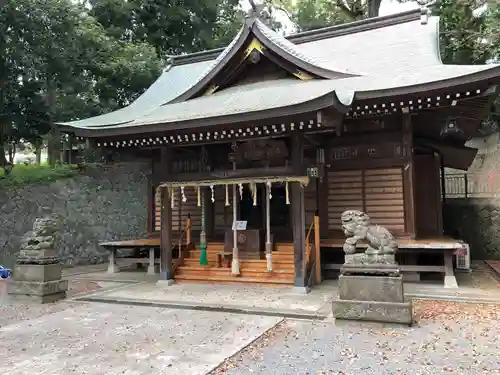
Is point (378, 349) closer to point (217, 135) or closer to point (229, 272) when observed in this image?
point (229, 272)

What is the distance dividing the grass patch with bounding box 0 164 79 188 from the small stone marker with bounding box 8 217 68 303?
6.26m

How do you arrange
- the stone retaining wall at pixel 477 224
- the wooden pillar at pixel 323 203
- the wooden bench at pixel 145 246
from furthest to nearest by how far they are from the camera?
the stone retaining wall at pixel 477 224 → the wooden bench at pixel 145 246 → the wooden pillar at pixel 323 203

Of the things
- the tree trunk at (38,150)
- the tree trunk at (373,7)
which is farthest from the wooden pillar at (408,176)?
the tree trunk at (373,7)

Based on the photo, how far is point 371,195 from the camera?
375 inches

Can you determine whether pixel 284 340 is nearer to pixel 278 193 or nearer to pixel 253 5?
pixel 278 193

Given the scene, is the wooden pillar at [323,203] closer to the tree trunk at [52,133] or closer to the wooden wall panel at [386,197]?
the wooden wall panel at [386,197]

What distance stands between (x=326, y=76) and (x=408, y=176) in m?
3.04

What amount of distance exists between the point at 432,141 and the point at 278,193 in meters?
4.13

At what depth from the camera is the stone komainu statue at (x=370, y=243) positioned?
5781 millimetres

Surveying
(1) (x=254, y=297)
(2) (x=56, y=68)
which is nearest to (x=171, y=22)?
(2) (x=56, y=68)

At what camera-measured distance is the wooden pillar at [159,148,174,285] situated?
9383 mm

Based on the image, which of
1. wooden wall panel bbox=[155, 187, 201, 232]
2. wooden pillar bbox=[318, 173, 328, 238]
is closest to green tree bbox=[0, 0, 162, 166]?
wooden wall panel bbox=[155, 187, 201, 232]

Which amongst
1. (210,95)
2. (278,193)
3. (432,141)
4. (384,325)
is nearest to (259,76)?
(210,95)

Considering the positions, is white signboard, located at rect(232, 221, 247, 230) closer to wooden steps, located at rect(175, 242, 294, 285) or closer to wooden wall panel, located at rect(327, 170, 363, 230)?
wooden steps, located at rect(175, 242, 294, 285)
